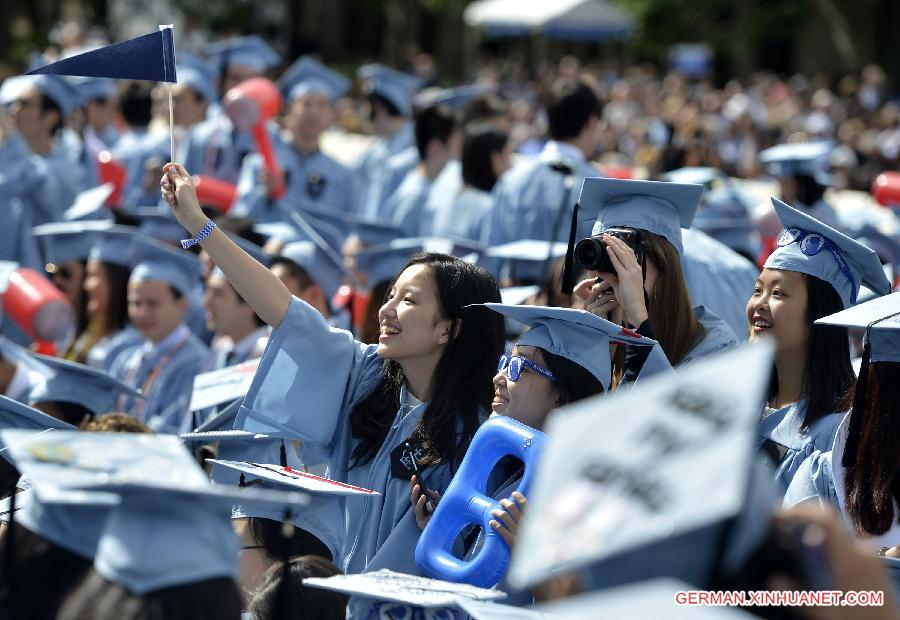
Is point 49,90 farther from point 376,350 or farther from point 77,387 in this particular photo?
point 376,350

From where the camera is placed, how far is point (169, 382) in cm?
584

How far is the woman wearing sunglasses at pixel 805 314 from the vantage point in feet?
11.7

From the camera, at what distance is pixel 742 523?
182 cm

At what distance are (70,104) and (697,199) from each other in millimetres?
5747

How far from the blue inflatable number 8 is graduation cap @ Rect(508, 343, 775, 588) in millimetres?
1201

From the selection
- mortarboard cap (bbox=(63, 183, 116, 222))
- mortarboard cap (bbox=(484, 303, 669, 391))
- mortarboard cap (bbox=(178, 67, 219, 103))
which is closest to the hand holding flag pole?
mortarboard cap (bbox=(484, 303, 669, 391))

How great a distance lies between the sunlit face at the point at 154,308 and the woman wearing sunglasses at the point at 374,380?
7.41 feet

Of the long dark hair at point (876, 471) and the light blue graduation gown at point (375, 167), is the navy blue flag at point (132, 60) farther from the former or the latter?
the light blue graduation gown at point (375, 167)

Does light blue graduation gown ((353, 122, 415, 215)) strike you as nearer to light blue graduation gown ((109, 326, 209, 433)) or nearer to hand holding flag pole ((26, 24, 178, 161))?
light blue graduation gown ((109, 326, 209, 433))

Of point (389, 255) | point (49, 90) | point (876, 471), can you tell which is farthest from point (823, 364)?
point (49, 90)

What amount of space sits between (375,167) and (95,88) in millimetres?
2323

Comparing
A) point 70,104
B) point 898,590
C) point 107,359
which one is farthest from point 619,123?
point 898,590

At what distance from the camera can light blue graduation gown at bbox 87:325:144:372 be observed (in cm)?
637

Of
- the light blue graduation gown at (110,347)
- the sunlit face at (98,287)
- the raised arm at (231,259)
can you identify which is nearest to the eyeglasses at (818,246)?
the raised arm at (231,259)
